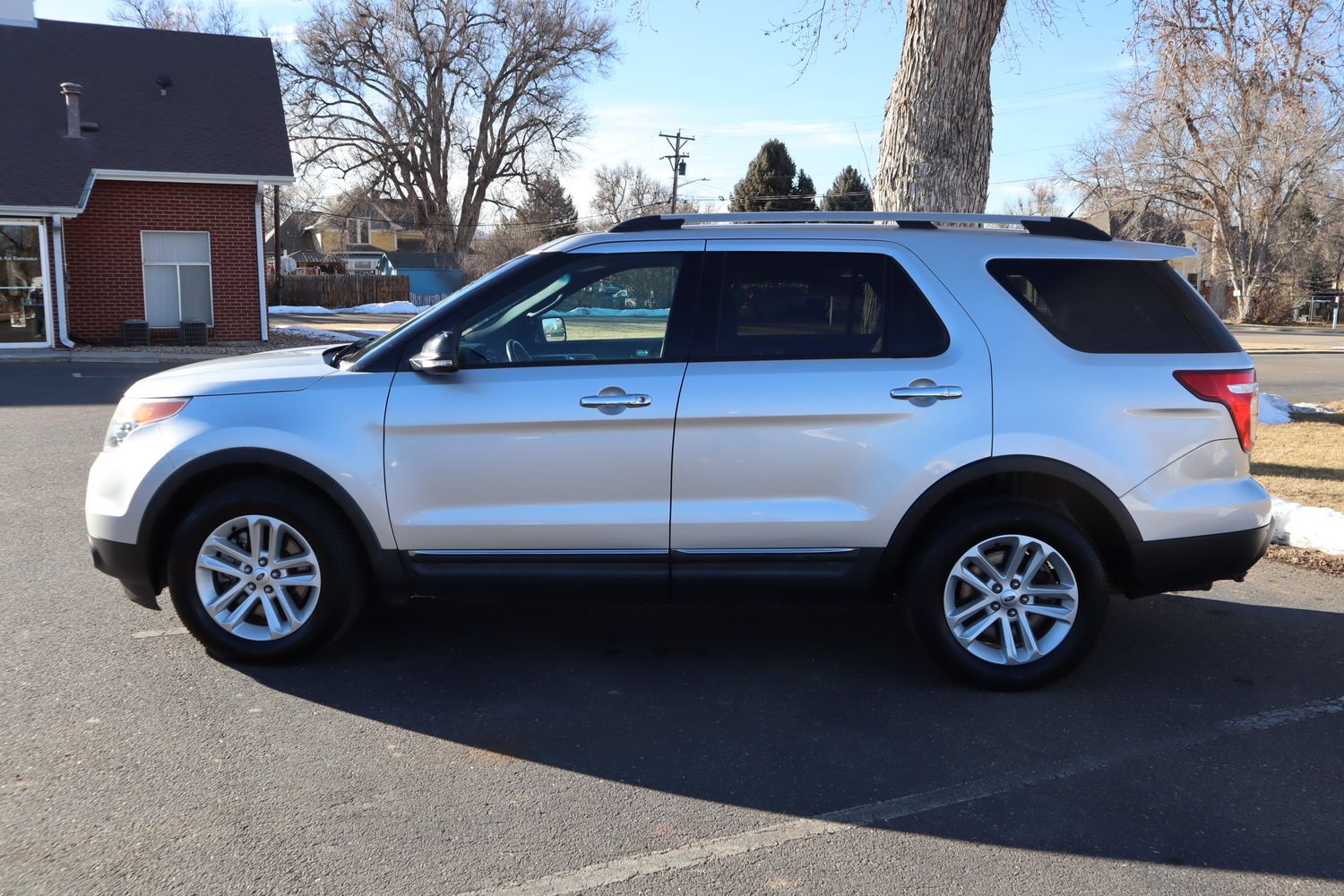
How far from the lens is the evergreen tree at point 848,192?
2250 inches

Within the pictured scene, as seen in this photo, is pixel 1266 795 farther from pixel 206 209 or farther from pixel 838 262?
pixel 206 209

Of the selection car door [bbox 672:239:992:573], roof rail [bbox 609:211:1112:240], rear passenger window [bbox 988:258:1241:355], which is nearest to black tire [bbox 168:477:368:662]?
car door [bbox 672:239:992:573]

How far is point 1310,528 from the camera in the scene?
697 centimetres

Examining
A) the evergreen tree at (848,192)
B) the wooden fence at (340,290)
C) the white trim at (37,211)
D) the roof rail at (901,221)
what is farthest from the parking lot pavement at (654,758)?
the evergreen tree at (848,192)

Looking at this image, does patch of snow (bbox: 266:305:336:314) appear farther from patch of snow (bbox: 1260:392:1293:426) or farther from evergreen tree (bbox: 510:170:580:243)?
patch of snow (bbox: 1260:392:1293:426)

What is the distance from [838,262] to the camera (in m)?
4.68

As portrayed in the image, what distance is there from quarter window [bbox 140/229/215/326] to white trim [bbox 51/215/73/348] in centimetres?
146

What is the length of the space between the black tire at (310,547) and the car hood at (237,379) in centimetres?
41

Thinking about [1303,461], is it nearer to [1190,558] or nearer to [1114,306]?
[1190,558]

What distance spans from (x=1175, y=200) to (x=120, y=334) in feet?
141

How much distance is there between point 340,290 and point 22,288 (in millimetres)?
28200

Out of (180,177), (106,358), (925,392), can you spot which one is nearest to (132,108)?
(180,177)

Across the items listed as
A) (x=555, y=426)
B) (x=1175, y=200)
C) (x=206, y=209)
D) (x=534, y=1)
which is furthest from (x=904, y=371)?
(x=534, y=1)

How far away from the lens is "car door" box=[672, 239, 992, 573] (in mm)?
4484
